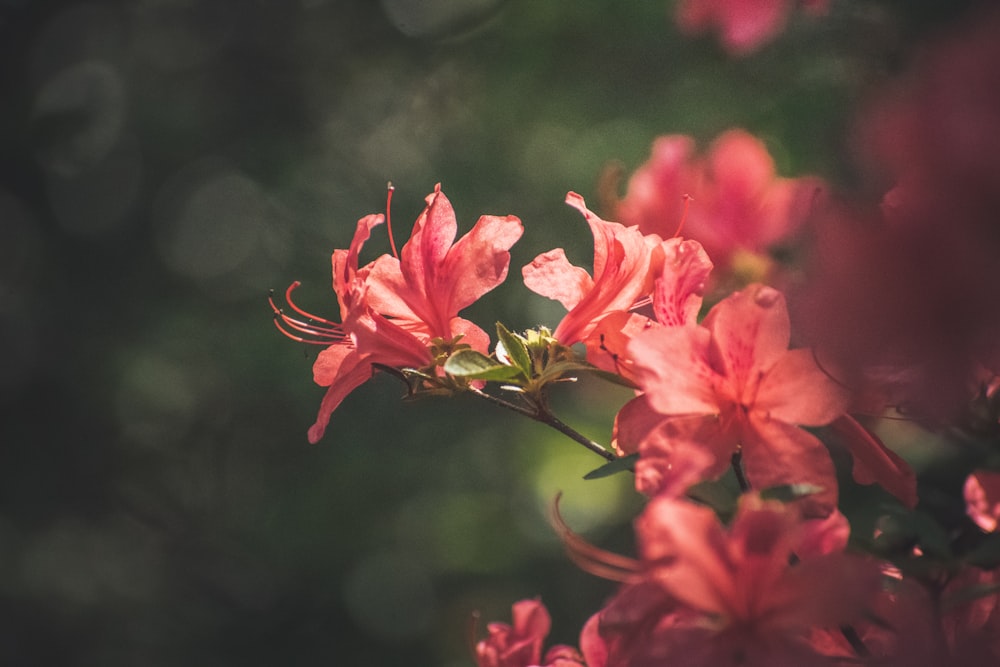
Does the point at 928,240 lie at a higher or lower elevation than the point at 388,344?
A: higher

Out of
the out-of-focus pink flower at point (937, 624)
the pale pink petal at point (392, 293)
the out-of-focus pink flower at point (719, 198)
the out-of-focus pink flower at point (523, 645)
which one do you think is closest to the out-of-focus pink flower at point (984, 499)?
the out-of-focus pink flower at point (937, 624)

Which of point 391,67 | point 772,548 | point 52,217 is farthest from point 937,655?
point 52,217

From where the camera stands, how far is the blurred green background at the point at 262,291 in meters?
2.80

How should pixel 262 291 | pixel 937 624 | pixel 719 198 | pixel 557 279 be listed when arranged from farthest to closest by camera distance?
pixel 262 291 < pixel 719 198 < pixel 557 279 < pixel 937 624

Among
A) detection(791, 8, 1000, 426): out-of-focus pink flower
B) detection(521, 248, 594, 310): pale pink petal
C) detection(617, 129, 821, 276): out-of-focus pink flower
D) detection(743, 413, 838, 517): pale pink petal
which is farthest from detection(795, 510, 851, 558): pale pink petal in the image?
detection(617, 129, 821, 276): out-of-focus pink flower

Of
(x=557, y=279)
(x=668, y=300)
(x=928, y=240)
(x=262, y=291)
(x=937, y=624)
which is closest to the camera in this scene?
(x=928, y=240)

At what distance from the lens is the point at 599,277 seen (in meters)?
0.69

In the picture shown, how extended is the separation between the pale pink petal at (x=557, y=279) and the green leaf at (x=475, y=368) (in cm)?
9

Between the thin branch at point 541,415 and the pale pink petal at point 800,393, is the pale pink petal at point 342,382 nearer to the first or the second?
the thin branch at point 541,415

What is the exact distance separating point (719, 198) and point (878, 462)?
3.21 ft

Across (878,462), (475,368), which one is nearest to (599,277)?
(475,368)

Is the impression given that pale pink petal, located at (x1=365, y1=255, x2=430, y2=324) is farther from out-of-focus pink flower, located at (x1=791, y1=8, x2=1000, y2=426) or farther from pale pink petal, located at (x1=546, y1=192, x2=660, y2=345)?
out-of-focus pink flower, located at (x1=791, y1=8, x2=1000, y2=426)

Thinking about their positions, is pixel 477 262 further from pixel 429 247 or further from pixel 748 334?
pixel 748 334

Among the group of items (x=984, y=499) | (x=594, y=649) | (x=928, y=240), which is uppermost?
(x=928, y=240)
